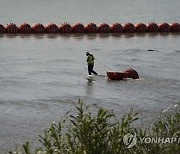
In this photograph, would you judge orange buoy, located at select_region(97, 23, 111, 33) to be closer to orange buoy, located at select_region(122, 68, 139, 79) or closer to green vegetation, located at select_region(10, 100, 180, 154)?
orange buoy, located at select_region(122, 68, 139, 79)

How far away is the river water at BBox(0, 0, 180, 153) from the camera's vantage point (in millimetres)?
18973

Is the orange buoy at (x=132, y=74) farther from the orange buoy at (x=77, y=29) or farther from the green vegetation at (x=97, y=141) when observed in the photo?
the orange buoy at (x=77, y=29)

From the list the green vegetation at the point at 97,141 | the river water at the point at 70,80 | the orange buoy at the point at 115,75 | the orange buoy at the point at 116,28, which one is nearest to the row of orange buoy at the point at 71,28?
the orange buoy at the point at 116,28

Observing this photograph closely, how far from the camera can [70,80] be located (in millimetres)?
26500

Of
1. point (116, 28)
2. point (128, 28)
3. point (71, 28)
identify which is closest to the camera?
point (71, 28)

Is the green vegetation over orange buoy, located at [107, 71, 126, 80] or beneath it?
over

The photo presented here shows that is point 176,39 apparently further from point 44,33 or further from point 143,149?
point 143,149

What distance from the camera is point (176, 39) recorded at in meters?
45.6

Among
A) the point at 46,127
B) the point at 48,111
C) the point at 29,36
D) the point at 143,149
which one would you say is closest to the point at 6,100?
the point at 48,111

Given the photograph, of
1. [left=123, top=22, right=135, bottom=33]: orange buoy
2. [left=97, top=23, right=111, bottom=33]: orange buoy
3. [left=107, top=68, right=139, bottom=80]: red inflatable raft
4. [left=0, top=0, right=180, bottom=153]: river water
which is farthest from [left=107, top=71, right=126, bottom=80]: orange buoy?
[left=123, top=22, right=135, bottom=33]: orange buoy

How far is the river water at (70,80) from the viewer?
747 inches

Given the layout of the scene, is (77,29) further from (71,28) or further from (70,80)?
(70,80)

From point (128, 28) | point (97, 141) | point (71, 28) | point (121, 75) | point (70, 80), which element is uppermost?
point (71, 28)

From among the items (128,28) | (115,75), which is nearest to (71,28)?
(128,28)
